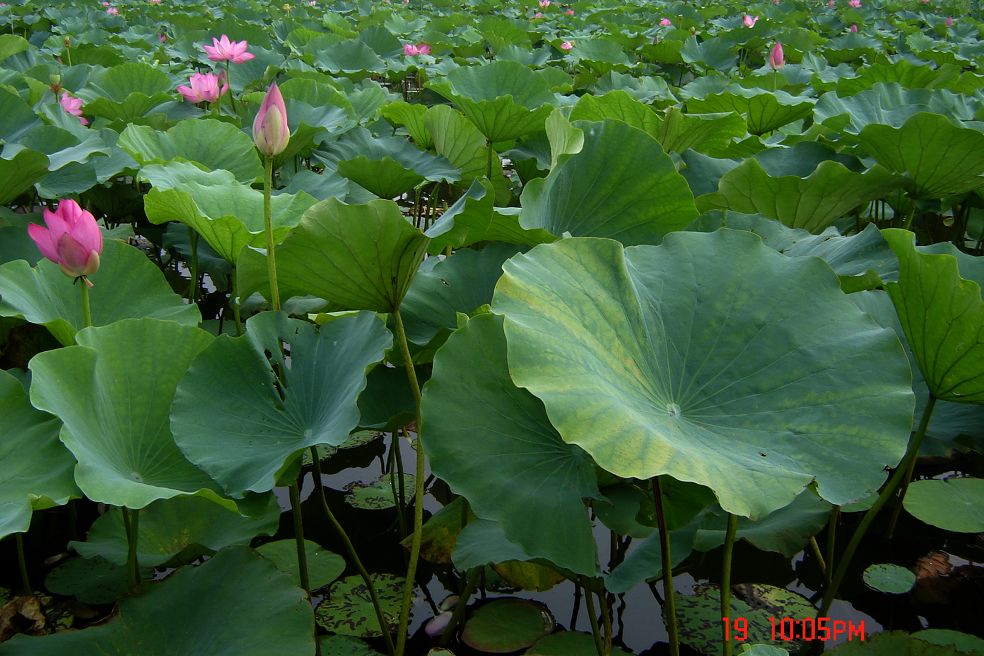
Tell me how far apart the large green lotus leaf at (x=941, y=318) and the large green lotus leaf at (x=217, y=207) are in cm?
101

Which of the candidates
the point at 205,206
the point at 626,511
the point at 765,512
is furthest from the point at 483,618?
the point at 205,206

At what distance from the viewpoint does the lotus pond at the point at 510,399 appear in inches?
38.9

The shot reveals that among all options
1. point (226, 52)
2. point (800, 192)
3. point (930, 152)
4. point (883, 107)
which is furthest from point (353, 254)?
point (226, 52)

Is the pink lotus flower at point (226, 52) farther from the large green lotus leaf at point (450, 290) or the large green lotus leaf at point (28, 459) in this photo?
the large green lotus leaf at point (28, 459)

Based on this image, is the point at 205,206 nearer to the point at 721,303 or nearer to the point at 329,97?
the point at 721,303

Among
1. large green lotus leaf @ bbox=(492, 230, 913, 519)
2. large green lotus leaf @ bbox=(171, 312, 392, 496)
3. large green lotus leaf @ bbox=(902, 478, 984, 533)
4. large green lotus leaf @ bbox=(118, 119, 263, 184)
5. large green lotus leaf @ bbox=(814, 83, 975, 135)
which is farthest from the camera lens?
large green lotus leaf @ bbox=(814, 83, 975, 135)

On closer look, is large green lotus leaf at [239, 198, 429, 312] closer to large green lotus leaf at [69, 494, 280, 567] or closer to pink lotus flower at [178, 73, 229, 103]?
large green lotus leaf at [69, 494, 280, 567]

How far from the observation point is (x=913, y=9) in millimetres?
9539

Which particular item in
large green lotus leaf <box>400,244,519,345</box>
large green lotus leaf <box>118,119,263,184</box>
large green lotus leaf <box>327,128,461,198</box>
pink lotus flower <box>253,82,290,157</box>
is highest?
pink lotus flower <box>253,82,290,157</box>

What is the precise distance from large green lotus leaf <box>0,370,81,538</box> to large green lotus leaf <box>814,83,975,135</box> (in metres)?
1.98

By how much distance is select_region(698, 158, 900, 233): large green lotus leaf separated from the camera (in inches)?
62.2

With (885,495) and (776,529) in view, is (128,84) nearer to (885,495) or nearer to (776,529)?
(776,529)

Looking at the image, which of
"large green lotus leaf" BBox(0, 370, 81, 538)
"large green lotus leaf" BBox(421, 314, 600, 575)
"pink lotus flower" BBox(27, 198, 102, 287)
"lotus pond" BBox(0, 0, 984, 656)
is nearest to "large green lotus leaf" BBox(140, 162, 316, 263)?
"lotus pond" BBox(0, 0, 984, 656)

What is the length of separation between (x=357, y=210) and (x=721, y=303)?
20.0 inches
